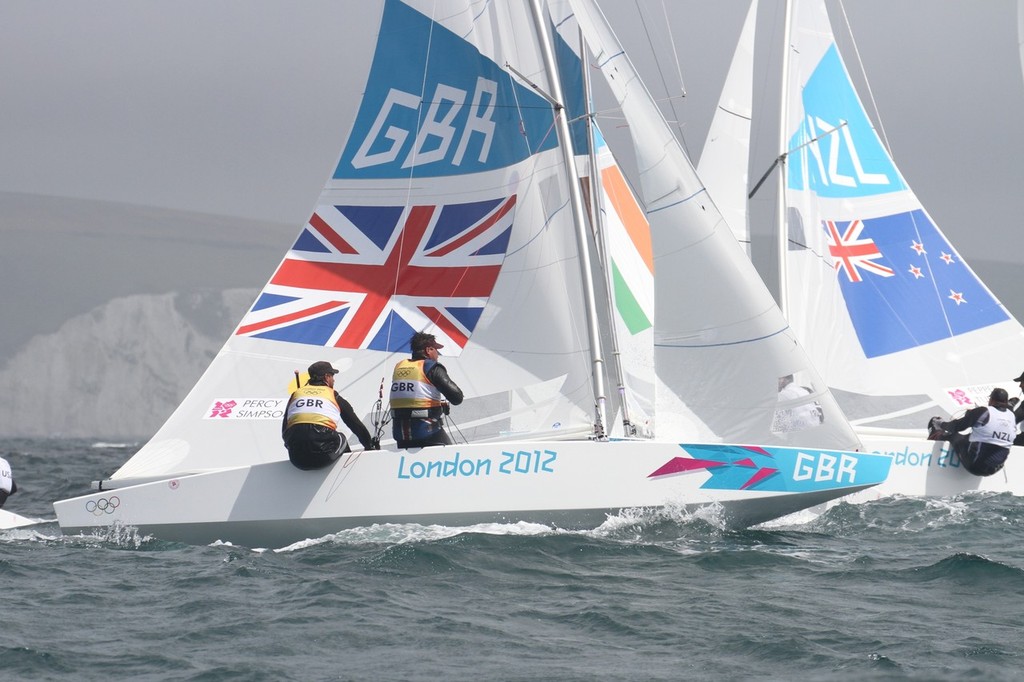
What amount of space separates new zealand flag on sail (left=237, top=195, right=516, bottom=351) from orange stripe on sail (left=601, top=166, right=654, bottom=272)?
1927 mm

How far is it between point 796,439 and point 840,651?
3.59 meters

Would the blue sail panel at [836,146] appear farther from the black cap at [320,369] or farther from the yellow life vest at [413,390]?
the black cap at [320,369]

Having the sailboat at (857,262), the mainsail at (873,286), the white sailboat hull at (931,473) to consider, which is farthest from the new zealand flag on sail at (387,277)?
the mainsail at (873,286)

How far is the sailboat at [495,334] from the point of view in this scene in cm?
979

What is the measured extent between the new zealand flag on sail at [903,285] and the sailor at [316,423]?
7905 millimetres

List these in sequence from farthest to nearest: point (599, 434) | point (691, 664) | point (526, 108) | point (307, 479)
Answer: point (526, 108)
point (599, 434)
point (307, 479)
point (691, 664)

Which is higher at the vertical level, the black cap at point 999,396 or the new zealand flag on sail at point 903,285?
the new zealand flag on sail at point 903,285

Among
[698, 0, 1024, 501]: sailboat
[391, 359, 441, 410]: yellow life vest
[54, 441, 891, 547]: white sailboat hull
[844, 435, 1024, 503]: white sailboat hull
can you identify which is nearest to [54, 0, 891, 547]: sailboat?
[54, 441, 891, 547]: white sailboat hull

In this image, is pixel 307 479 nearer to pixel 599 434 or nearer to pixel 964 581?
pixel 599 434

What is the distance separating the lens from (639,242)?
523 inches

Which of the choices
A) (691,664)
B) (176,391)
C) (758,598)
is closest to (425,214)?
(758,598)

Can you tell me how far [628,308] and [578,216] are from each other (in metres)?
1.93

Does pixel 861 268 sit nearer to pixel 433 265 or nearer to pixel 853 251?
pixel 853 251

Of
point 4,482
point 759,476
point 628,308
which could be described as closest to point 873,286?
point 628,308
